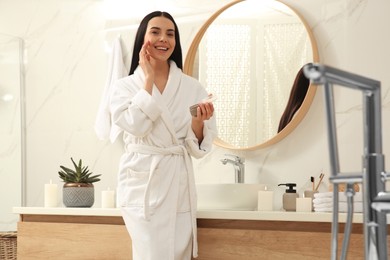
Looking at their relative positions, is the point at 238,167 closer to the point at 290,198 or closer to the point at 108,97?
the point at 290,198

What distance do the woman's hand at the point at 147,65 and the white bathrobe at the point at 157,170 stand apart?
0.03 meters

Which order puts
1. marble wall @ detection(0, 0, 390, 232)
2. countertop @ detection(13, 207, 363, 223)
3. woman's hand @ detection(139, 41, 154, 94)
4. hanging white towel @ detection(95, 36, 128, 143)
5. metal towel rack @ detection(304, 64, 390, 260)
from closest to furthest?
metal towel rack @ detection(304, 64, 390, 260) → countertop @ detection(13, 207, 363, 223) → woman's hand @ detection(139, 41, 154, 94) → marble wall @ detection(0, 0, 390, 232) → hanging white towel @ detection(95, 36, 128, 143)

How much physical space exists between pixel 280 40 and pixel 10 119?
1.60 m

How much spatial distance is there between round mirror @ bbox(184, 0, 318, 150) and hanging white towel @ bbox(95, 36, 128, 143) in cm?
36

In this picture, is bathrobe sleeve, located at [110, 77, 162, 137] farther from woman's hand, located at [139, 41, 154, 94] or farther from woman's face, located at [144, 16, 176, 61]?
woman's face, located at [144, 16, 176, 61]

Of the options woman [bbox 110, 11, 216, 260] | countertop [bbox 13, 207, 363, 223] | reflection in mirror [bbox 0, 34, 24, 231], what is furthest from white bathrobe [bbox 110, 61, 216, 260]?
reflection in mirror [bbox 0, 34, 24, 231]

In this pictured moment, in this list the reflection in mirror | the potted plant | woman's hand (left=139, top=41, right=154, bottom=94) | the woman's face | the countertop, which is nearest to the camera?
the countertop

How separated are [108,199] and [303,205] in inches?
36.9

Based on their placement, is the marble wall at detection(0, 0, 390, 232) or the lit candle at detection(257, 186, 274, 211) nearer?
the lit candle at detection(257, 186, 274, 211)

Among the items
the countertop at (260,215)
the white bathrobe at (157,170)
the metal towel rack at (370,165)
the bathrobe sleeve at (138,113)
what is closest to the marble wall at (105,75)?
the countertop at (260,215)

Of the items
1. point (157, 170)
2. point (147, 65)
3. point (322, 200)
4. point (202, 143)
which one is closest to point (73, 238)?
point (157, 170)

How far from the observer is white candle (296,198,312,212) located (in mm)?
2809

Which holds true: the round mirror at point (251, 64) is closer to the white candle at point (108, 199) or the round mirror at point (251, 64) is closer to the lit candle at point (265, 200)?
the lit candle at point (265, 200)

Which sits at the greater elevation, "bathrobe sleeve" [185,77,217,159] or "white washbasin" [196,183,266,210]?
"bathrobe sleeve" [185,77,217,159]
